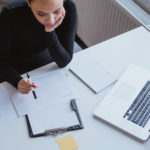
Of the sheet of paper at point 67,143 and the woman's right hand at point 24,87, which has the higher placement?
the woman's right hand at point 24,87

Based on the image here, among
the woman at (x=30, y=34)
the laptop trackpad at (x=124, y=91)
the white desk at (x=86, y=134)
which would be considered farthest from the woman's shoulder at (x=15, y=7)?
the laptop trackpad at (x=124, y=91)

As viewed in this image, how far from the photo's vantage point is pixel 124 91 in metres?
1.19

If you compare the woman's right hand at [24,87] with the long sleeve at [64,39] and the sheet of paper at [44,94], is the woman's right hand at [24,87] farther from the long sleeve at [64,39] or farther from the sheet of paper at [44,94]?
the long sleeve at [64,39]

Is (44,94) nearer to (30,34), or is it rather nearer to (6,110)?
(6,110)

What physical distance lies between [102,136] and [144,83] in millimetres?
351

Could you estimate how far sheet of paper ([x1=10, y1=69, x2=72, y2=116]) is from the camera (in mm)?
1116

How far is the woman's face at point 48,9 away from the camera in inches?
39.5

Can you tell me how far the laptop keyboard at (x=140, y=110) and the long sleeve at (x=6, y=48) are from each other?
0.53m

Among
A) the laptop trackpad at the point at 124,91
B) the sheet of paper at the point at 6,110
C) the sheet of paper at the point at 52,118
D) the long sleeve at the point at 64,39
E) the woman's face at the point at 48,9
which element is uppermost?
the woman's face at the point at 48,9

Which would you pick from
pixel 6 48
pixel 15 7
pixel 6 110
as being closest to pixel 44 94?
pixel 6 110

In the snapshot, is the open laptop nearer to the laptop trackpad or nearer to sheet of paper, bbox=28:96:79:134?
the laptop trackpad

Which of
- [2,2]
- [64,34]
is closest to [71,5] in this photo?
[64,34]

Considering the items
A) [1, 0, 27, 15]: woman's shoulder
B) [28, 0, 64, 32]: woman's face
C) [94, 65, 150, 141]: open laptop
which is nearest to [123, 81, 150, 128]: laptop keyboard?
[94, 65, 150, 141]: open laptop

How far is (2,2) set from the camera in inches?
79.2
